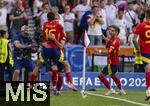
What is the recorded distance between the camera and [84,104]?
52.5 ft

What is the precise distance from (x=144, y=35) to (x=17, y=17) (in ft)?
23.4

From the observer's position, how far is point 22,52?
65.4ft

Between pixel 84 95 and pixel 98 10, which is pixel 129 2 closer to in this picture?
pixel 98 10

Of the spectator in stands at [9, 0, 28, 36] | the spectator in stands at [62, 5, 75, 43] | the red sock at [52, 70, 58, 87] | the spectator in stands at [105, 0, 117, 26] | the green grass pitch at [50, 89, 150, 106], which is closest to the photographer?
the green grass pitch at [50, 89, 150, 106]

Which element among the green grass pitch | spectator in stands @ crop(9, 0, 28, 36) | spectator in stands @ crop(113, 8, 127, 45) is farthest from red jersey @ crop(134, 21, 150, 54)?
spectator in stands @ crop(9, 0, 28, 36)

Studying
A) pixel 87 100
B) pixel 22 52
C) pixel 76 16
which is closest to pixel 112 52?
pixel 87 100

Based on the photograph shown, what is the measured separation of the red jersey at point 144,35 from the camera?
16.9 metres

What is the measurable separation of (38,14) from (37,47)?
9.12ft

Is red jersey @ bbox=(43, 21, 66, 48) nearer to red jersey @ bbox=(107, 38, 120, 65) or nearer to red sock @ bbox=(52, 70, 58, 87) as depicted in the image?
red sock @ bbox=(52, 70, 58, 87)

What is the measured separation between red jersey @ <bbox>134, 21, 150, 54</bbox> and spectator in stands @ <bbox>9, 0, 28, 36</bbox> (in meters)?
6.99

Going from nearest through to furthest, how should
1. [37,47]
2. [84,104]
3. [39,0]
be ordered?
[84,104]
[37,47]
[39,0]

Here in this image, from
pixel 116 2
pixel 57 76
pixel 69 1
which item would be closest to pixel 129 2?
pixel 116 2

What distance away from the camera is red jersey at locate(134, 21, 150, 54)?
1686 centimetres

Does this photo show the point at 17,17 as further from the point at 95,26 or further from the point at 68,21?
the point at 95,26
